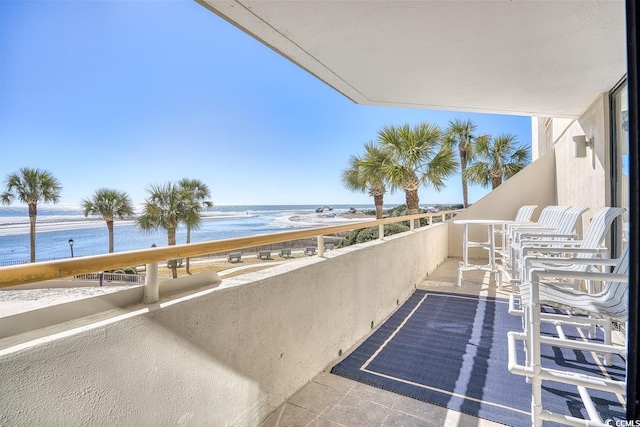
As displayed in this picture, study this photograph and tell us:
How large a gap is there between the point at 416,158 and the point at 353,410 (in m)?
7.07

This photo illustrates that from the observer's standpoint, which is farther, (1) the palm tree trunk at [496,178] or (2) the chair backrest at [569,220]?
(1) the palm tree trunk at [496,178]

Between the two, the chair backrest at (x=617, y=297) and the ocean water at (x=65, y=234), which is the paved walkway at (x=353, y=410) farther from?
the ocean water at (x=65, y=234)

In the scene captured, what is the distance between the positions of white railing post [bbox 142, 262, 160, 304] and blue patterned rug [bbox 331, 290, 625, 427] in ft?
5.27

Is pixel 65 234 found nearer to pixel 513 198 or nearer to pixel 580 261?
pixel 513 198

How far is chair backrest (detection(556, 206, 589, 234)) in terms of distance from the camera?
3070 mm

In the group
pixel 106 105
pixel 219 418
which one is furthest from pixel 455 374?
pixel 106 105

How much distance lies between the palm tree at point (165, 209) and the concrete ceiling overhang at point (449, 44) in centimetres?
1338

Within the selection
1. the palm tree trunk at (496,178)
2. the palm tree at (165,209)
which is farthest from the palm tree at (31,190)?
the palm tree trunk at (496,178)

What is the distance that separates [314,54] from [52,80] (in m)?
32.2

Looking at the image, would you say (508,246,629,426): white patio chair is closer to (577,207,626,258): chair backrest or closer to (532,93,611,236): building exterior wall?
(577,207,626,258): chair backrest

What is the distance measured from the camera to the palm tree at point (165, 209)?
46.5ft

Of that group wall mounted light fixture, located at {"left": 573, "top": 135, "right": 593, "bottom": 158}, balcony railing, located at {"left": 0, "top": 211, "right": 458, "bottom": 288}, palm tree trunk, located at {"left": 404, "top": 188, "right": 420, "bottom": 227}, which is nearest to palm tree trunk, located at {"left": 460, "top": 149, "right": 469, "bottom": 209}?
palm tree trunk, located at {"left": 404, "top": 188, "right": 420, "bottom": 227}

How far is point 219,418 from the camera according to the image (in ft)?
4.87

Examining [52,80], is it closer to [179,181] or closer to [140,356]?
[179,181]
